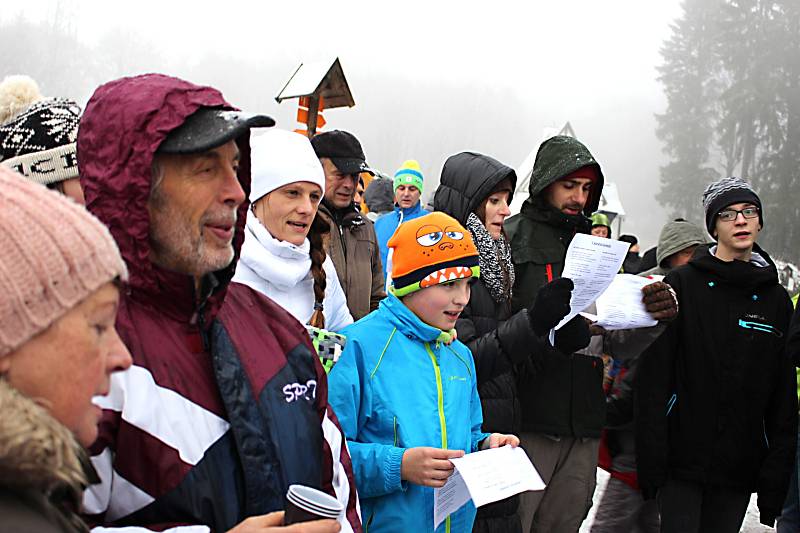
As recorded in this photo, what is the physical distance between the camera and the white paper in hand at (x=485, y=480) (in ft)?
7.14

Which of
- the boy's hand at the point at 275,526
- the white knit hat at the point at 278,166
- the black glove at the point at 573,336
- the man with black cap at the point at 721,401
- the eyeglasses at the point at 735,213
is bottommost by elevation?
the man with black cap at the point at 721,401

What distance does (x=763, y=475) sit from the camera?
3865 millimetres

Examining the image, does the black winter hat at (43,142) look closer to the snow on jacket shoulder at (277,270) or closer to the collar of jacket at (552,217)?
the snow on jacket shoulder at (277,270)

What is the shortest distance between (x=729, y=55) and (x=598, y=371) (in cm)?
3143

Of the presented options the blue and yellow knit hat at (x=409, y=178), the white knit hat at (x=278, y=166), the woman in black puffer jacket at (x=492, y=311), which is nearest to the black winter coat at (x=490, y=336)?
the woman in black puffer jacket at (x=492, y=311)

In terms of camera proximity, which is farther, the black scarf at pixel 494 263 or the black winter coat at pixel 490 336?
the black scarf at pixel 494 263

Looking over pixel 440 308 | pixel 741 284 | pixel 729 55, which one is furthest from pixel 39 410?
pixel 729 55

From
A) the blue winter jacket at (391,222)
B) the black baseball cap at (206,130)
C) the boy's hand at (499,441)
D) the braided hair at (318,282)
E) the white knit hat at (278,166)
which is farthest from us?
the blue winter jacket at (391,222)

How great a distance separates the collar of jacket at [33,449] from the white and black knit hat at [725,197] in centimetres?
399

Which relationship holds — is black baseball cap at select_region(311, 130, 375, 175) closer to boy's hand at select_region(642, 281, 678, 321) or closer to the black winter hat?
the black winter hat

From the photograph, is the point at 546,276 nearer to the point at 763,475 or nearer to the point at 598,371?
the point at 598,371

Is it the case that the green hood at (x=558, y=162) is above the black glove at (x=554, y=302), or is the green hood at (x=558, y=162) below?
above

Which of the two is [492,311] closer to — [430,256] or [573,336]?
[573,336]

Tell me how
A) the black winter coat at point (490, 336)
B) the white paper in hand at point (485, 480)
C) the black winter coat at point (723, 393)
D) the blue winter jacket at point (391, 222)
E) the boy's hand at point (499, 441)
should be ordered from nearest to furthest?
the white paper in hand at point (485, 480), the boy's hand at point (499, 441), the black winter coat at point (490, 336), the black winter coat at point (723, 393), the blue winter jacket at point (391, 222)
